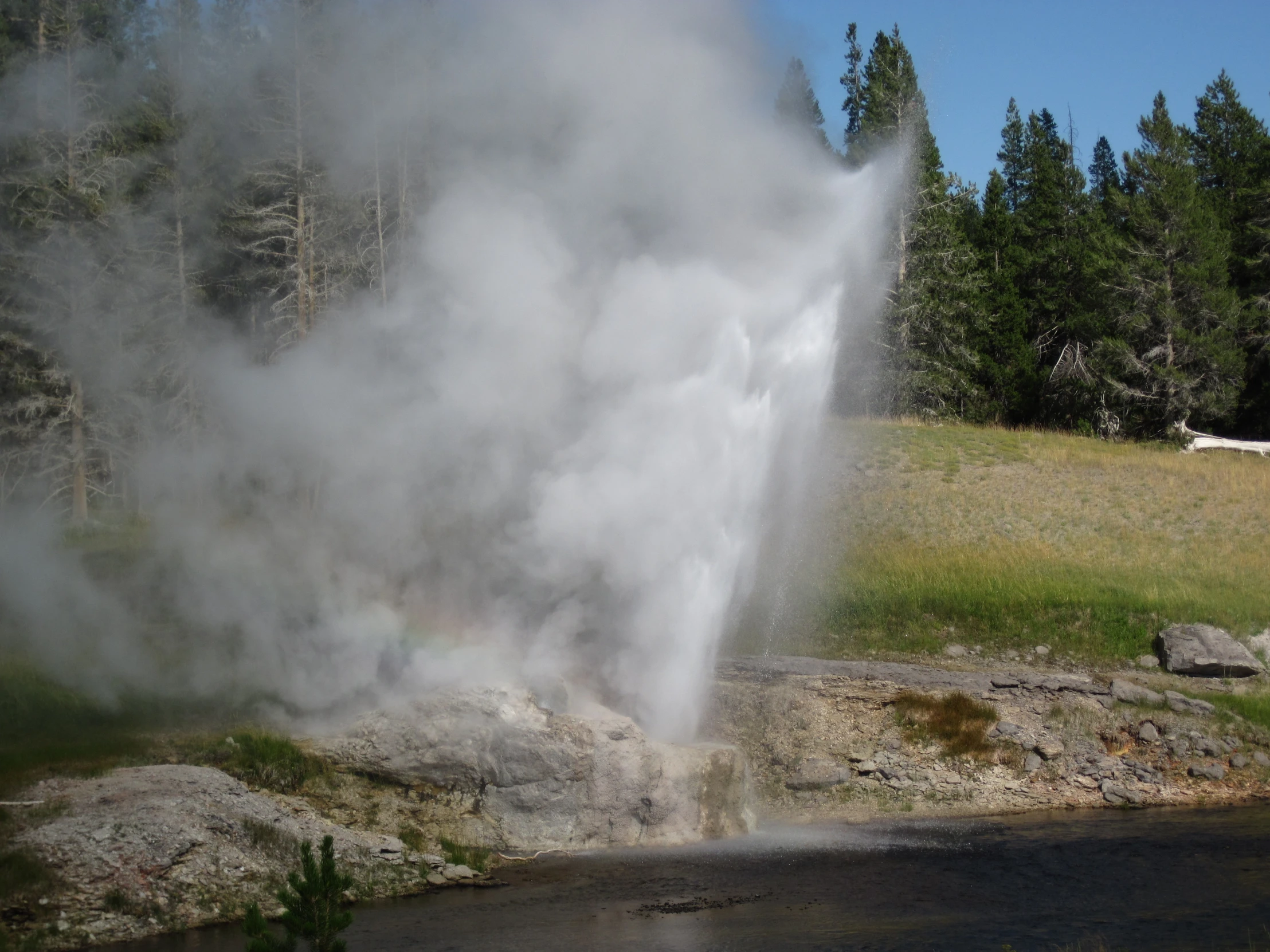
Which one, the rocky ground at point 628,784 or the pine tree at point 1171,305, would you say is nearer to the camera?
the rocky ground at point 628,784

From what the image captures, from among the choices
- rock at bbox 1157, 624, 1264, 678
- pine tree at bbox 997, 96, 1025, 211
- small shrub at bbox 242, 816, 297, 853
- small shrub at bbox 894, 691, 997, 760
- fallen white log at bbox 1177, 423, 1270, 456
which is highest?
pine tree at bbox 997, 96, 1025, 211

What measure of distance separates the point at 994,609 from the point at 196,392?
55.7ft

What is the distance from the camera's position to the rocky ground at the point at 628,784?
430 inches

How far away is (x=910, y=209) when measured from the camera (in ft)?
132

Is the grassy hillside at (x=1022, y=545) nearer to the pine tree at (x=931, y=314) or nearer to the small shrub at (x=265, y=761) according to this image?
the pine tree at (x=931, y=314)

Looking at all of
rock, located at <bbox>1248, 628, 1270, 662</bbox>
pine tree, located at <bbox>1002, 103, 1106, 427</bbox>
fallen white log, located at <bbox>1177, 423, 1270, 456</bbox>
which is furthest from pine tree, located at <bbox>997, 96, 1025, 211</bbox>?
rock, located at <bbox>1248, 628, 1270, 662</bbox>

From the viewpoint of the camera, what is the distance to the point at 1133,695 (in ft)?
55.6

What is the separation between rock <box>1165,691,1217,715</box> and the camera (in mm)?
16797

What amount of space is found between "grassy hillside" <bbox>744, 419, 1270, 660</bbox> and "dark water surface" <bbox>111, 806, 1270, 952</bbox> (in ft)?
22.8

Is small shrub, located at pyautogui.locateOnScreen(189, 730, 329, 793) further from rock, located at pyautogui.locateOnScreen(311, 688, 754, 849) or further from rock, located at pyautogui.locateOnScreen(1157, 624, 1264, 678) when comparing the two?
rock, located at pyautogui.locateOnScreen(1157, 624, 1264, 678)

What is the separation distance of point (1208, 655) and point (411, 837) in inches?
536

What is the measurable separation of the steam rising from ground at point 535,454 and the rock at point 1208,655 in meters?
7.63

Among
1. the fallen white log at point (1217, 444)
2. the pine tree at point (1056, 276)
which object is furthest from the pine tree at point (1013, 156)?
the fallen white log at point (1217, 444)

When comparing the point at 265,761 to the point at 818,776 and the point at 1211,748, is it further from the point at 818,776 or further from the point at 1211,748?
the point at 1211,748
